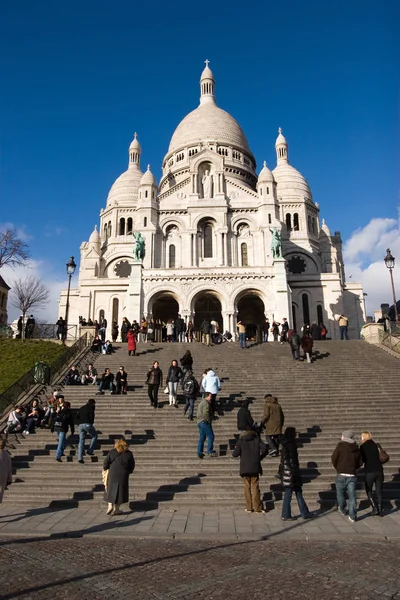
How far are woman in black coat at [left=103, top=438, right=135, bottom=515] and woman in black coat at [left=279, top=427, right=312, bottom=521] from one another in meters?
2.89

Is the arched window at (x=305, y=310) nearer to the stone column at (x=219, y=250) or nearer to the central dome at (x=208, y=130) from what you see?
the stone column at (x=219, y=250)

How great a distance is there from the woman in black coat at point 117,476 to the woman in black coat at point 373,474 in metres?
4.44

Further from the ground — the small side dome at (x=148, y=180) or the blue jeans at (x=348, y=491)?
the small side dome at (x=148, y=180)

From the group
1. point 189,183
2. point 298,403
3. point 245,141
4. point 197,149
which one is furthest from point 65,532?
point 245,141

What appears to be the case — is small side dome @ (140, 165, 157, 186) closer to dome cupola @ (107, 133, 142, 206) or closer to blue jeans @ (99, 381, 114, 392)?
dome cupola @ (107, 133, 142, 206)

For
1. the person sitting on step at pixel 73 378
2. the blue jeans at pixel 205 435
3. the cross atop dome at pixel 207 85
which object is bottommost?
the blue jeans at pixel 205 435

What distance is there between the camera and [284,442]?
803 centimetres

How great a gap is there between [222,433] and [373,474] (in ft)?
16.6

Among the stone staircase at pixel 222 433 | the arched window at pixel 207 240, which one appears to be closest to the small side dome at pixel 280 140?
the arched window at pixel 207 240

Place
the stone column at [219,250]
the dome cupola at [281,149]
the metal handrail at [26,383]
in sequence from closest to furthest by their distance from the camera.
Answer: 1. the metal handrail at [26,383]
2. the stone column at [219,250]
3. the dome cupola at [281,149]

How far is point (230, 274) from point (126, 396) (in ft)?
66.1

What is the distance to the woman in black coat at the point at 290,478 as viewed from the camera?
7.90 m

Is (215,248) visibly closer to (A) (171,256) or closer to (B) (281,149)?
(A) (171,256)

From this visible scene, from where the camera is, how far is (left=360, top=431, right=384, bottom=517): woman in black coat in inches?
323
